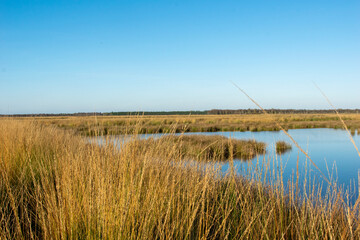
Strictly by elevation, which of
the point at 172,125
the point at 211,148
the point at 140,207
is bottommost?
the point at 211,148

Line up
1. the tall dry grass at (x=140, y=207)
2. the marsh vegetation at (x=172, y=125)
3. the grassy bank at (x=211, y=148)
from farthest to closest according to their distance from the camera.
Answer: the grassy bank at (x=211, y=148) → the marsh vegetation at (x=172, y=125) → the tall dry grass at (x=140, y=207)

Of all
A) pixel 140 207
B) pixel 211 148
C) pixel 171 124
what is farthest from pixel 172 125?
pixel 211 148

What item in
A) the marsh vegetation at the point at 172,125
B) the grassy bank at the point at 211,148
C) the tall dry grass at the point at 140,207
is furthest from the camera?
the grassy bank at the point at 211,148

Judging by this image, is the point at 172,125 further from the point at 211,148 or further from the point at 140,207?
the point at 211,148

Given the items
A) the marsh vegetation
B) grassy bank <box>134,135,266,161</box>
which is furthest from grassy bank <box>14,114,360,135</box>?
grassy bank <box>134,135,266,161</box>

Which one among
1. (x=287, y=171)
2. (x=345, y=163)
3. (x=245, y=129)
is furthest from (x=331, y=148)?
(x=245, y=129)

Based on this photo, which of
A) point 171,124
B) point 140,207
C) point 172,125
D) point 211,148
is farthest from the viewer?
point 211,148

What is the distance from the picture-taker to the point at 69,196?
1680 millimetres

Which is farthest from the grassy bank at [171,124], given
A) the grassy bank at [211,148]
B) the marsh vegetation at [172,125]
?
the grassy bank at [211,148]

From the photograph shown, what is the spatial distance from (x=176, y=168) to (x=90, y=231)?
1189mm

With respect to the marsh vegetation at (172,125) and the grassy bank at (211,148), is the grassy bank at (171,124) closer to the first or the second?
the marsh vegetation at (172,125)

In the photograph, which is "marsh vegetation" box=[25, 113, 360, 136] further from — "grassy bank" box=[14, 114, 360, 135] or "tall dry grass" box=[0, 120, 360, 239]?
"tall dry grass" box=[0, 120, 360, 239]

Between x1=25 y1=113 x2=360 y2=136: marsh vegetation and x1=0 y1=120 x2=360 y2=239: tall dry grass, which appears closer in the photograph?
x1=0 y1=120 x2=360 y2=239: tall dry grass

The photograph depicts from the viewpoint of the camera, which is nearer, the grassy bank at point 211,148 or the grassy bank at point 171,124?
the grassy bank at point 171,124
